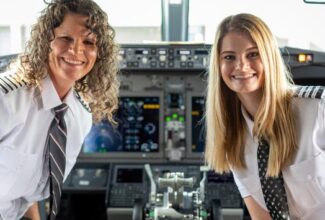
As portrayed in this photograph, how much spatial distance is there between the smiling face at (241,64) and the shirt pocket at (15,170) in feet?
2.64

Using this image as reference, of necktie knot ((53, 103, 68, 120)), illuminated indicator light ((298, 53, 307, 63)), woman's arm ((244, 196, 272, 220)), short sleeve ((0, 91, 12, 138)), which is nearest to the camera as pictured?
short sleeve ((0, 91, 12, 138))

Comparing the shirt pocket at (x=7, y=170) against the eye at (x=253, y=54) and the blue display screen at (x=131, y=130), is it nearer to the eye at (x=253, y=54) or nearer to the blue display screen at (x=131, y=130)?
the eye at (x=253, y=54)

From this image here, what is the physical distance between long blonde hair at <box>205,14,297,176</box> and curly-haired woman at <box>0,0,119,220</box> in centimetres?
50

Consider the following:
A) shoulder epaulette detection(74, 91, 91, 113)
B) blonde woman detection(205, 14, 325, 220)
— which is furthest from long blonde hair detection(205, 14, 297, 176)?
shoulder epaulette detection(74, 91, 91, 113)

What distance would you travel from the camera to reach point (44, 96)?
1.79 meters

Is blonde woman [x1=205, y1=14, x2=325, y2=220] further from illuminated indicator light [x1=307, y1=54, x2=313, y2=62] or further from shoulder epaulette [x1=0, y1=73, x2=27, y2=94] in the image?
illuminated indicator light [x1=307, y1=54, x2=313, y2=62]

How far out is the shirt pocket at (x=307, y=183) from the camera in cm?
179

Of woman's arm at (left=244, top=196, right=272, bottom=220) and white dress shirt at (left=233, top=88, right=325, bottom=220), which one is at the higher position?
white dress shirt at (left=233, top=88, right=325, bottom=220)

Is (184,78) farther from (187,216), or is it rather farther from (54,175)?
(54,175)

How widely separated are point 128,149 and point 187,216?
1.19 m

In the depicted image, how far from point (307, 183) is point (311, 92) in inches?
13.9

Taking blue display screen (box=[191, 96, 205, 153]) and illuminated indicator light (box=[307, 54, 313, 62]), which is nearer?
illuminated indicator light (box=[307, 54, 313, 62])

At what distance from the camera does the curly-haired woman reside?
68.3 inches

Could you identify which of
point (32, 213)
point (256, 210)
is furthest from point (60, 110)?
point (256, 210)
